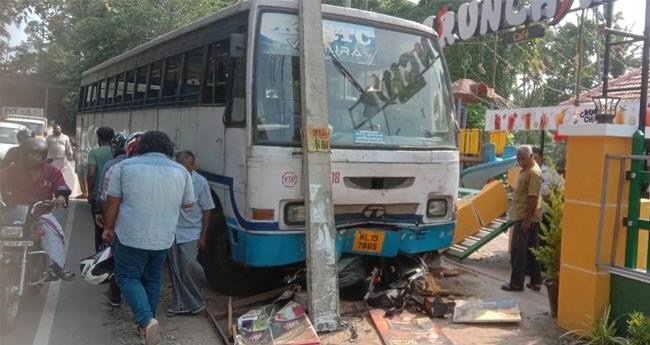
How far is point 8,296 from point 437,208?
396 cm

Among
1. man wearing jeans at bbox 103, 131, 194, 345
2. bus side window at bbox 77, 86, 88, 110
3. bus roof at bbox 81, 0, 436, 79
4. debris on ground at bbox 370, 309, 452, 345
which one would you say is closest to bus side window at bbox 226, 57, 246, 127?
bus roof at bbox 81, 0, 436, 79

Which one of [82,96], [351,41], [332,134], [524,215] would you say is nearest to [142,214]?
[332,134]

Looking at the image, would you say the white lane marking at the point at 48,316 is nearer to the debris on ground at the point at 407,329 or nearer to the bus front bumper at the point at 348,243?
the bus front bumper at the point at 348,243

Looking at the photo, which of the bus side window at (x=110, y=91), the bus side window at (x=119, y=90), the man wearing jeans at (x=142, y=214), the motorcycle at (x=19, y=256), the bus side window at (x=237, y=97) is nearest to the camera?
the man wearing jeans at (x=142, y=214)

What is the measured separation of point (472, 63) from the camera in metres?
23.5

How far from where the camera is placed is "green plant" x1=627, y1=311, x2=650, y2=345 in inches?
169

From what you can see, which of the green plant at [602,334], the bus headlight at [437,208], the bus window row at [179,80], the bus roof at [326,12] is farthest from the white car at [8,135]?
the green plant at [602,334]

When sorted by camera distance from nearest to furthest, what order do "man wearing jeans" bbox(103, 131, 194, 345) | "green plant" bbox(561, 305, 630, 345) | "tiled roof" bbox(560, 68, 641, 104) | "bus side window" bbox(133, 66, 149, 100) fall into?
1. "man wearing jeans" bbox(103, 131, 194, 345)
2. "green plant" bbox(561, 305, 630, 345)
3. "bus side window" bbox(133, 66, 149, 100)
4. "tiled roof" bbox(560, 68, 641, 104)

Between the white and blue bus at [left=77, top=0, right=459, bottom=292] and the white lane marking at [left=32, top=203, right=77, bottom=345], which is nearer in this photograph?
the white lane marking at [left=32, top=203, right=77, bottom=345]

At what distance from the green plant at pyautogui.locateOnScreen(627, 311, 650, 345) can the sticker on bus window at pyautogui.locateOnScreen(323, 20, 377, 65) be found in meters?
3.20

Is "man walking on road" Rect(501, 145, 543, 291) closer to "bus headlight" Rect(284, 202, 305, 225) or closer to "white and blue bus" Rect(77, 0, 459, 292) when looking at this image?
"white and blue bus" Rect(77, 0, 459, 292)

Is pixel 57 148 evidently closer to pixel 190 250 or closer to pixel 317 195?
pixel 190 250

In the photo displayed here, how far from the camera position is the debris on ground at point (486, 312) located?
211 inches

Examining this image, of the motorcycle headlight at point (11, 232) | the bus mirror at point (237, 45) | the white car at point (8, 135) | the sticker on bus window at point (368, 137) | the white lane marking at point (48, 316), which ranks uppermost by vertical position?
the bus mirror at point (237, 45)
